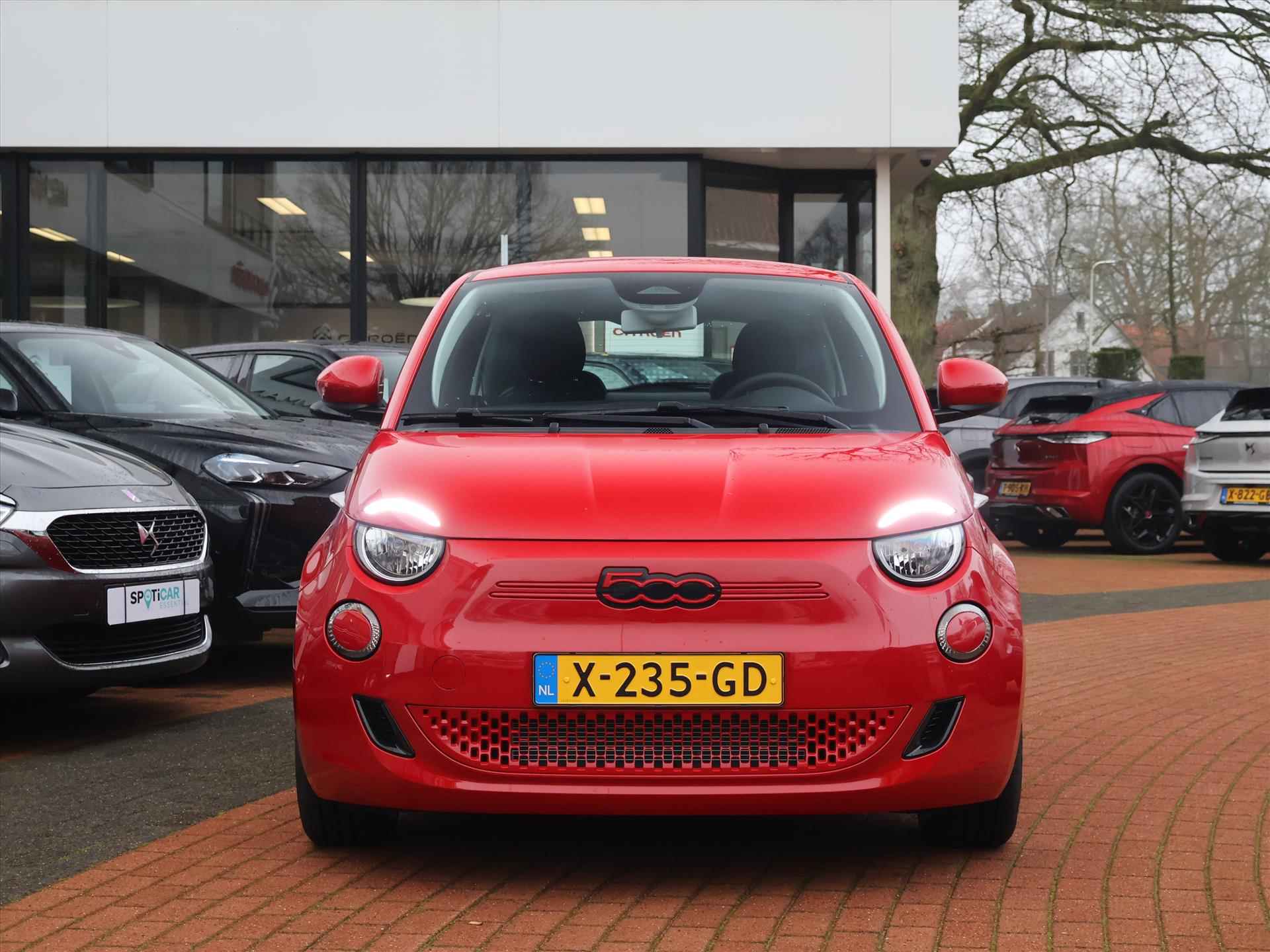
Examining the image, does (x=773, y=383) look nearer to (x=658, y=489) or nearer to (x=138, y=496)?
(x=658, y=489)

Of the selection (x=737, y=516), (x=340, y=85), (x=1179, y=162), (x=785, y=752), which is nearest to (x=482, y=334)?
(x=737, y=516)

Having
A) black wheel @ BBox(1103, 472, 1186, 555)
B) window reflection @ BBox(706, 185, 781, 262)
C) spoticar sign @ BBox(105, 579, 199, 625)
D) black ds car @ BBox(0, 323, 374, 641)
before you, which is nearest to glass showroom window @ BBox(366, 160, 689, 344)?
window reflection @ BBox(706, 185, 781, 262)

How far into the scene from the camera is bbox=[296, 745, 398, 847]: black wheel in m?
4.39

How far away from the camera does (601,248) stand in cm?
1789

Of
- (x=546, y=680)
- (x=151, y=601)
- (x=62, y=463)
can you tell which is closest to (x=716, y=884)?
(x=546, y=680)

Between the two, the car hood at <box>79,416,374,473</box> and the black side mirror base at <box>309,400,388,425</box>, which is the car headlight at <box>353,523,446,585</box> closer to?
the black side mirror base at <box>309,400,388,425</box>

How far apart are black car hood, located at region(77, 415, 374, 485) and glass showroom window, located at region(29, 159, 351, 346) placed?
989 centimetres

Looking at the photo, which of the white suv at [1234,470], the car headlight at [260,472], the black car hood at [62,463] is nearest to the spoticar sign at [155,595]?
the black car hood at [62,463]

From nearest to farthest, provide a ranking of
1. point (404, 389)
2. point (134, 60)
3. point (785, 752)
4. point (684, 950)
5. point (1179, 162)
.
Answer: point (684, 950) → point (785, 752) → point (404, 389) → point (134, 60) → point (1179, 162)

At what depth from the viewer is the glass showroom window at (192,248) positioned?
17.6 meters

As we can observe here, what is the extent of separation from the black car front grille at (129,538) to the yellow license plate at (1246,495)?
10.4 meters

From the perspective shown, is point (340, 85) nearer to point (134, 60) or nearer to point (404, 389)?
point (134, 60)

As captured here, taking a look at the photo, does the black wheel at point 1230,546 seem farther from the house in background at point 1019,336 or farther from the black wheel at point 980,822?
the house in background at point 1019,336

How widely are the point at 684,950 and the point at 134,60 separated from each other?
50.4 feet
